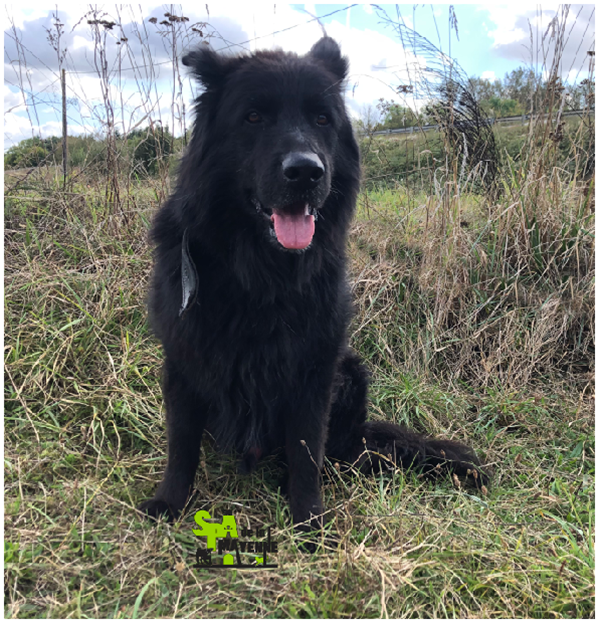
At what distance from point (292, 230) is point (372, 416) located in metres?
1.44

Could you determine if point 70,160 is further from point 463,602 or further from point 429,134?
point 463,602

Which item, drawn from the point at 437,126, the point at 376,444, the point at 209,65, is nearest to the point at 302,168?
the point at 209,65

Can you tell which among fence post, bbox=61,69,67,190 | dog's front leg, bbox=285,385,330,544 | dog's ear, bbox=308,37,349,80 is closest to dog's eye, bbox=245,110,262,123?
dog's ear, bbox=308,37,349,80

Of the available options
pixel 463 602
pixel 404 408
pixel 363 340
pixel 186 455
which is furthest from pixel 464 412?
pixel 186 455

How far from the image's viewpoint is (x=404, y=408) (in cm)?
283

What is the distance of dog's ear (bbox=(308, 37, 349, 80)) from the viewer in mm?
2207

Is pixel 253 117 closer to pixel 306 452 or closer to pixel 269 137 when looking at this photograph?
pixel 269 137

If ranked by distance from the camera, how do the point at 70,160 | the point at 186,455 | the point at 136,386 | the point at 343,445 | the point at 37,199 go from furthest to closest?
the point at 70,160, the point at 37,199, the point at 136,386, the point at 343,445, the point at 186,455

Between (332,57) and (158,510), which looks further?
(332,57)

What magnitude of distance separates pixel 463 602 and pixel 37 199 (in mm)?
3777

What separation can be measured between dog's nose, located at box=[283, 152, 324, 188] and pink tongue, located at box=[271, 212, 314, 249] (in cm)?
16

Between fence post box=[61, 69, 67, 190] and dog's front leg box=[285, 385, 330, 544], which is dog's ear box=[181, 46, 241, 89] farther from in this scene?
fence post box=[61, 69, 67, 190]

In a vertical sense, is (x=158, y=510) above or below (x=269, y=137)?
below

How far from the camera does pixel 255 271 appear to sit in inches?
77.4
